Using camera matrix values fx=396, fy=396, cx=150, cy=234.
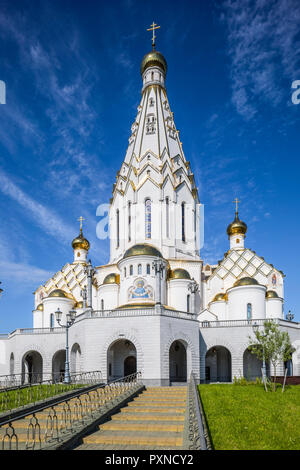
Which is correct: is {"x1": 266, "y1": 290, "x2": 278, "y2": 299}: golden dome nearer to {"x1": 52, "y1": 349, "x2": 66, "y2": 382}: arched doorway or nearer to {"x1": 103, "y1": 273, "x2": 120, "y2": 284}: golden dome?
{"x1": 103, "y1": 273, "x2": 120, "y2": 284}: golden dome

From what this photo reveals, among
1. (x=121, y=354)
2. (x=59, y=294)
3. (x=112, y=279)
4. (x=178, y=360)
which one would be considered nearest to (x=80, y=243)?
(x=59, y=294)

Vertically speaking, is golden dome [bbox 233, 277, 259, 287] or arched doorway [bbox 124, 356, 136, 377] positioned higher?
golden dome [bbox 233, 277, 259, 287]

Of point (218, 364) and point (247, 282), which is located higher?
point (247, 282)

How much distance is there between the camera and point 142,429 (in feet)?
37.8

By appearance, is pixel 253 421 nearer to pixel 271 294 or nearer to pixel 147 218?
pixel 271 294

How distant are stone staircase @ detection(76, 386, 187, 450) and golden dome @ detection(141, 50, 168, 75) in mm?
44162

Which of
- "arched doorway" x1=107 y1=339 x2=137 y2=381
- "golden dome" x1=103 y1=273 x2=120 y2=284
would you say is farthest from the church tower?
"arched doorway" x1=107 y1=339 x2=137 y2=381

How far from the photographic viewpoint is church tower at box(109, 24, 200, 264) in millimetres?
41750

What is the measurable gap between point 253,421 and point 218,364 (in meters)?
24.7

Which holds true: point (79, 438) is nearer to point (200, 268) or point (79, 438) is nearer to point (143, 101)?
point (200, 268)

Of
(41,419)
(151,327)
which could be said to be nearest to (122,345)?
(151,327)

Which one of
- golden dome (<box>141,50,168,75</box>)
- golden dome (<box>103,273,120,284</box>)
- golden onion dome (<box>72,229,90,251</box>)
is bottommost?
golden dome (<box>103,273,120,284</box>)

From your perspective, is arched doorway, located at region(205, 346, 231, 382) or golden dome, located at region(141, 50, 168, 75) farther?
golden dome, located at region(141, 50, 168, 75)

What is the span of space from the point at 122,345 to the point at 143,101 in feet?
101
